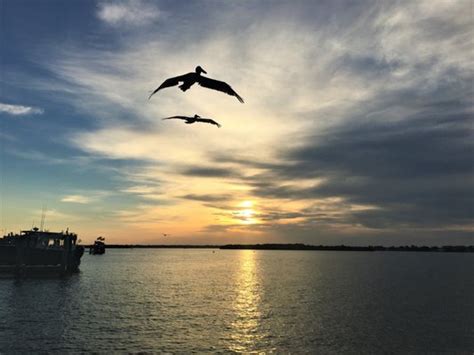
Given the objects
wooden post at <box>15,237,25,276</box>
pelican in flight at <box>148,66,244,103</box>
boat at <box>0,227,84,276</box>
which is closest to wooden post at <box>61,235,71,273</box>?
boat at <box>0,227,84,276</box>

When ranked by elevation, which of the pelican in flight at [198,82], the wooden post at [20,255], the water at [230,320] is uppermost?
the pelican in flight at [198,82]

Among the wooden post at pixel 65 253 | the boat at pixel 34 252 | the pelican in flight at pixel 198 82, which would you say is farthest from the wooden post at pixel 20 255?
the pelican in flight at pixel 198 82

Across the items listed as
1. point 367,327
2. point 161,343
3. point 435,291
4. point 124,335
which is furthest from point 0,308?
point 435,291

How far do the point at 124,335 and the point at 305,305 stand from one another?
88.4 feet

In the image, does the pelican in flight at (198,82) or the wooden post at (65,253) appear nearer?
the pelican in flight at (198,82)

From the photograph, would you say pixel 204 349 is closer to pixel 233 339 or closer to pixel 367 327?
pixel 233 339

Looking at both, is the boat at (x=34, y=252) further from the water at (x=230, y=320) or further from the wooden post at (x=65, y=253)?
the water at (x=230, y=320)

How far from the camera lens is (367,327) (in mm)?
41125

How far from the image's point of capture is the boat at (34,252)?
264 ft

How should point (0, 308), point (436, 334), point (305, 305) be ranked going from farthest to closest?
point (305, 305) → point (0, 308) → point (436, 334)

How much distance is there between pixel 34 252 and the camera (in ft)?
271

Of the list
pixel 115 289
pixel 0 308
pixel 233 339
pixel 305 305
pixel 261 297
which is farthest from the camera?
pixel 115 289

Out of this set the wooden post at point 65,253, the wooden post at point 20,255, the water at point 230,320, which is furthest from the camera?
the wooden post at point 65,253

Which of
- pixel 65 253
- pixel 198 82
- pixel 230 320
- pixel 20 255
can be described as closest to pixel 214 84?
pixel 198 82
